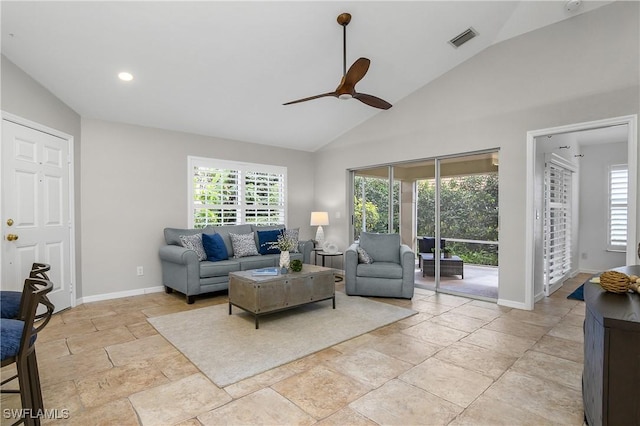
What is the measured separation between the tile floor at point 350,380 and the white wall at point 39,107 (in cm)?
179

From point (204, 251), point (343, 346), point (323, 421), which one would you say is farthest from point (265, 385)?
point (204, 251)

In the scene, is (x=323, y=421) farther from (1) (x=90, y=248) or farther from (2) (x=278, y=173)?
(2) (x=278, y=173)

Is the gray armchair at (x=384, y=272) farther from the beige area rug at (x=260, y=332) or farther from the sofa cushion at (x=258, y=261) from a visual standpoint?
the sofa cushion at (x=258, y=261)

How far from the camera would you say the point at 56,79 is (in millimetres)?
3740

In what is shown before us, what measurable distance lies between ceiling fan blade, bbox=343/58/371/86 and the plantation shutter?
3.36m

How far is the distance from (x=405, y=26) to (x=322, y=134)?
9.43ft

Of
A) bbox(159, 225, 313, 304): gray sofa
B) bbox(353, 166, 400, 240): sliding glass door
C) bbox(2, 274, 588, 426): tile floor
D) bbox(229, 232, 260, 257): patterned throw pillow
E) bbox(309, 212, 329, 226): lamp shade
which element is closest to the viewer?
bbox(2, 274, 588, 426): tile floor

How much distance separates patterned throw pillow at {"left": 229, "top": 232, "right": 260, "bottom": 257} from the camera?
17.5ft

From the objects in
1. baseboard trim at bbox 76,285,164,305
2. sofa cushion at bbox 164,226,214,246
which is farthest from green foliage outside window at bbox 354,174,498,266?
baseboard trim at bbox 76,285,164,305

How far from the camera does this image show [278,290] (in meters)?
3.73

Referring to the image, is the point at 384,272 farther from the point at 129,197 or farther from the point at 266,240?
Result: the point at 129,197

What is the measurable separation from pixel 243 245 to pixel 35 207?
2.65 metres

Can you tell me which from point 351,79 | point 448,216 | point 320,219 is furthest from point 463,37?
point 320,219

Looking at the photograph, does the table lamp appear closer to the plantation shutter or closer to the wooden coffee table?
the wooden coffee table
